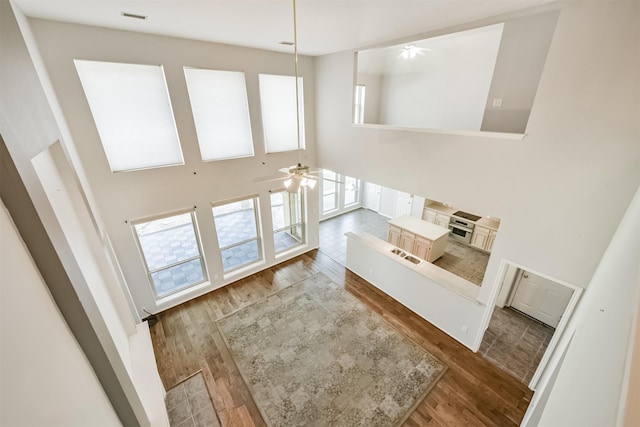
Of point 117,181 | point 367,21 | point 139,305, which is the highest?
point 367,21

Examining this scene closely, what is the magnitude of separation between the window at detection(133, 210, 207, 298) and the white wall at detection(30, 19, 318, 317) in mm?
187

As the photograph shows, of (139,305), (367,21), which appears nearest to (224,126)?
(367,21)

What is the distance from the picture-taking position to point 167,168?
466 cm

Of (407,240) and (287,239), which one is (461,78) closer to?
(407,240)

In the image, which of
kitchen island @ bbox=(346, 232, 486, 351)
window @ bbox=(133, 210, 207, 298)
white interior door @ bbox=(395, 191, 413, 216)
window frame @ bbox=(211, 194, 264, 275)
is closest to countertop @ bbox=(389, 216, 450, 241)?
white interior door @ bbox=(395, 191, 413, 216)

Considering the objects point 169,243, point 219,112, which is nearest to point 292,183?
point 219,112

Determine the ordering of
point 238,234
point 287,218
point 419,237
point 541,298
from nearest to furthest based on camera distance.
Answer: point 541,298, point 419,237, point 287,218, point 238,234

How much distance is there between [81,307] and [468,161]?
177 inches

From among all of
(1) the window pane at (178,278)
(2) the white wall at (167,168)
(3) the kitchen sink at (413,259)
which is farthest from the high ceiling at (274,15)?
(1) the window pane at (178,278)

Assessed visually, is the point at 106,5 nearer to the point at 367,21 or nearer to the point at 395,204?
the point at 367,21

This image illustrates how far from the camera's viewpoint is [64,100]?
3.56 metres

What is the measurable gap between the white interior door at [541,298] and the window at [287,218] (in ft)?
17.6

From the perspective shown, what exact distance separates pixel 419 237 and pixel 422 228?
0.41 m

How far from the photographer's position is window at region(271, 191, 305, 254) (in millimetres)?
6922
